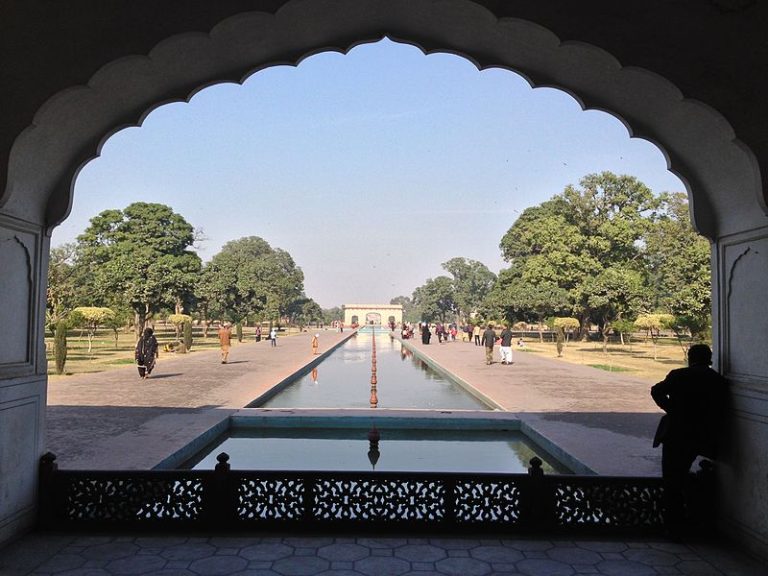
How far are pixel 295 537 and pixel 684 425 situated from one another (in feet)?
10.5

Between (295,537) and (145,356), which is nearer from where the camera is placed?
(295,537)

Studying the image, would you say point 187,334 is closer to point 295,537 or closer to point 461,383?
point 461,383

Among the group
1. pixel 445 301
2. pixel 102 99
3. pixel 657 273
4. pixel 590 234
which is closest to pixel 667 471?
pixel 102 99

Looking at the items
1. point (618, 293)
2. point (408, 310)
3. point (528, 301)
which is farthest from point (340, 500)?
point (408, 310)

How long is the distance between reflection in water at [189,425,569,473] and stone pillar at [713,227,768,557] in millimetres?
3344

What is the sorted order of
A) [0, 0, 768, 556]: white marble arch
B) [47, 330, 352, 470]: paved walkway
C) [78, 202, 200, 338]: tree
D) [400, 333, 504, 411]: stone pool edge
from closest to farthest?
[0, 0, 768, 556]: white marble arch
[47, 330, 352, 470]: paved walkway
[400, 333, 504, 411]: stone pool edge
[78, 202, 200, 338]: tree

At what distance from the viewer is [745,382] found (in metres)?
4.48

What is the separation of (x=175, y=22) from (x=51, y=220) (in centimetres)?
197

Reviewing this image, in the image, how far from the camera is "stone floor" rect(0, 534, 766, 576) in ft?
12.9

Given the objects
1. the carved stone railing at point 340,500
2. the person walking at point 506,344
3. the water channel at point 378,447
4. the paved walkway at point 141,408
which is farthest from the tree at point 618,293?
the carved stone railing at point 340,500

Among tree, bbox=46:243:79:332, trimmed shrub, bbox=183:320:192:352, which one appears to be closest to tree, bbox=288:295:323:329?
tree, bbox=46:243:79:332

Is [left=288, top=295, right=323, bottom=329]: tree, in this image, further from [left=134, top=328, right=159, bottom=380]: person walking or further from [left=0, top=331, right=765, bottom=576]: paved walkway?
[left=0, top=331, right=765, bottom=576]: paved walkway

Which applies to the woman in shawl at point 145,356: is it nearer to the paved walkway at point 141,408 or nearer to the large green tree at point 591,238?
the paved walkway at point 141,408

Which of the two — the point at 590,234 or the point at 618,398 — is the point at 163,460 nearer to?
the point at 618,398
